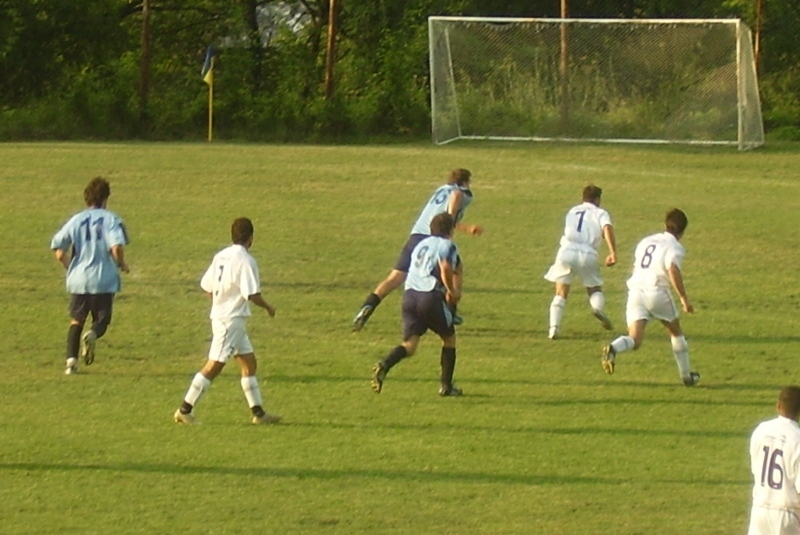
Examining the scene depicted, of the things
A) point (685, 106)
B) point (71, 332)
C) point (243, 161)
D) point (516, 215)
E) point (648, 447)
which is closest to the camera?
point (648, 447)

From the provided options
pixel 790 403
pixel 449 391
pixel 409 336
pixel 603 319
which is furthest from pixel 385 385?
pixel 790 403

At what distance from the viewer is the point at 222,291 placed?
37.3ft

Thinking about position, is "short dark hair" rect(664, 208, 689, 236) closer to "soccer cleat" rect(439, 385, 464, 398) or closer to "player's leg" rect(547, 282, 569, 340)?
"soccer cleat" rect(439, 385, 464, 398)

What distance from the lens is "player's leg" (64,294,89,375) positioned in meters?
13.4

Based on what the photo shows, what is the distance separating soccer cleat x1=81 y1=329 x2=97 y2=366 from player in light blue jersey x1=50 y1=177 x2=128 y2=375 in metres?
0.14

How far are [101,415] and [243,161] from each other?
19407 millimetres

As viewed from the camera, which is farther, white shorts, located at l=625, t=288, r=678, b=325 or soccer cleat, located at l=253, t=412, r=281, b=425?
white shorts, located at l=625, t=288, r=678, b=325

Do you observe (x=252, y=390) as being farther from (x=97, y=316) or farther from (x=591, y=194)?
(x=591, y=194)

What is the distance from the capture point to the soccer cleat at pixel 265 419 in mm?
11688

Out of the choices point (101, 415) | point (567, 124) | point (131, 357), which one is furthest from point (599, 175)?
point (101, 415)

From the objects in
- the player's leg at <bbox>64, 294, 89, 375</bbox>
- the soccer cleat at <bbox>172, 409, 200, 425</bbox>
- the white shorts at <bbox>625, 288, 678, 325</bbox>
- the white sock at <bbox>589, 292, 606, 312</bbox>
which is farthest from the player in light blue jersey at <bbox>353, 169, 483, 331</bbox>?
the soccer cleat at <bbox>172, 409, 200, 425</bbox>

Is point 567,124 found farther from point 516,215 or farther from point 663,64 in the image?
point 516,215

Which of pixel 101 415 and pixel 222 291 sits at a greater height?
pixel 222 291

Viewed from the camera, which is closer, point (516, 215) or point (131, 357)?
point (131, 357)
